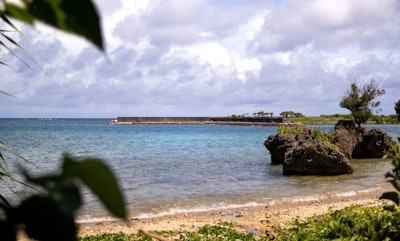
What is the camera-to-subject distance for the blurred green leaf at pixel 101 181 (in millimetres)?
367

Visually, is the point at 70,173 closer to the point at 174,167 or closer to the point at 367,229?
the point at 367,229

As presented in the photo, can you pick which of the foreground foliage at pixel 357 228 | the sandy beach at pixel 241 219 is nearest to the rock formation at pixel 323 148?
the sandy beach at pixel 241 219

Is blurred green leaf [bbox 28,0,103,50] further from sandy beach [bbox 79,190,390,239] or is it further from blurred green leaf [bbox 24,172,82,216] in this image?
sandy beach [bbox 79,190,390,239]

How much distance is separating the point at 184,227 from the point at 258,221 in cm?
220

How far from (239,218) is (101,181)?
1279 centimetres

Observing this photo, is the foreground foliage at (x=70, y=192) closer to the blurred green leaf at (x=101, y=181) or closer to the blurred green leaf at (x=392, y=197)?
the blurred green leaf at (x=101, y=181)

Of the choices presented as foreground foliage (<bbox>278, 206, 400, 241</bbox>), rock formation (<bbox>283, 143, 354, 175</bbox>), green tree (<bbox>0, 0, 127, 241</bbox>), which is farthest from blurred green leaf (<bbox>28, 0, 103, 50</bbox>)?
rock formation (<bbox>283, 143, 354, 175</bbox>)

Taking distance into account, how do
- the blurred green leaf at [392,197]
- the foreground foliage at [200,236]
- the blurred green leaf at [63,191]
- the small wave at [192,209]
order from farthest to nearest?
1. the small wave at [192,209]
2. the foreground foliage at [200,236]
3. the blurred green leaf at [392,197]
4. the blurred green leaf at [63,191]

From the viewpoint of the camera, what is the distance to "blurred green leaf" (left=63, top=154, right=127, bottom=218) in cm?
37

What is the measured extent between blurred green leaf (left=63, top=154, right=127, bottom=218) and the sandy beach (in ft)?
34.6

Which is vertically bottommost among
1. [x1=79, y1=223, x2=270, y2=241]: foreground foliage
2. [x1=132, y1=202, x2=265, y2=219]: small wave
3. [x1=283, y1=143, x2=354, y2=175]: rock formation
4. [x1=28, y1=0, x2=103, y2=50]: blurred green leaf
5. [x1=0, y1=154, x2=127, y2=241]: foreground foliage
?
[x1=132, y1=202, x2=265, y2=219]: small wave

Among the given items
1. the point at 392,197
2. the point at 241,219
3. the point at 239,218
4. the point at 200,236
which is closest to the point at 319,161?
the point at 239,218

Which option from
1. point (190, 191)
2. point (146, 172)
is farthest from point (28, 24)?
point (146, 172)

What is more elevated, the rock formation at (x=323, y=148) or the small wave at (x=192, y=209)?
the rock formation at (x=323, y=148)
